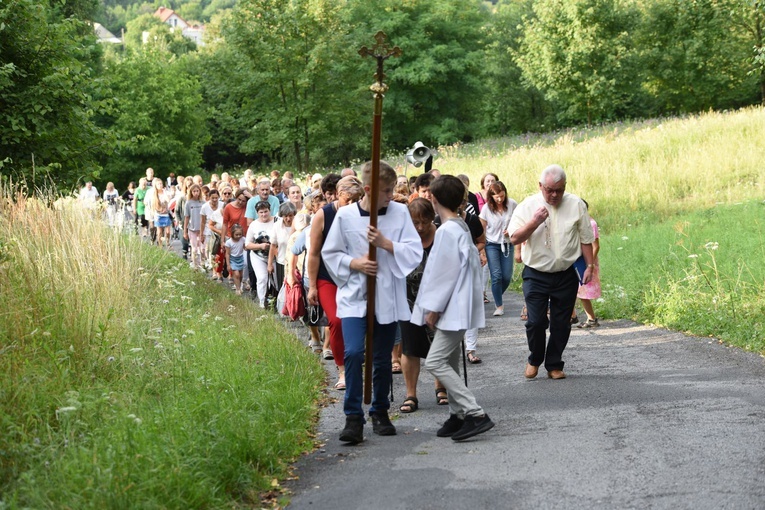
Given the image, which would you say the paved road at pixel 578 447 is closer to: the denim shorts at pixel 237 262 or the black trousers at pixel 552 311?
the black trousers at pixel 552 311

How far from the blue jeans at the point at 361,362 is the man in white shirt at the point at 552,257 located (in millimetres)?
2274

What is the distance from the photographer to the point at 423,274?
7.86 m

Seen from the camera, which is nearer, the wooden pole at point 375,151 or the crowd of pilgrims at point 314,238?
the wooden pole at point 375,151

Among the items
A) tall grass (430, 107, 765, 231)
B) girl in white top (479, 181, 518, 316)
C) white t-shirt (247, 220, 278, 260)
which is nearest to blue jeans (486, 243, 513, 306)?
girl in white top (479, 181, 518, 316)

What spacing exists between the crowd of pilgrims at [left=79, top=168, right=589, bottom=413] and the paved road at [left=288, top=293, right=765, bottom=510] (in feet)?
2.07

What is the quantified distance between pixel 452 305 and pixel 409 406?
1448mm

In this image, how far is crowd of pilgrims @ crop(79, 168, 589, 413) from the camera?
28.0 feet

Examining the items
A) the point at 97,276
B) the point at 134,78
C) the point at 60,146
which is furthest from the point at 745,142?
the point at 134,78

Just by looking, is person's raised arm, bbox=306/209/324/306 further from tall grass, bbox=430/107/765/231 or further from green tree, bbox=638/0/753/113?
green tree, bbox=638/0/753/113

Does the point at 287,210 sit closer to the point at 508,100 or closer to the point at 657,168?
the point at 657,168

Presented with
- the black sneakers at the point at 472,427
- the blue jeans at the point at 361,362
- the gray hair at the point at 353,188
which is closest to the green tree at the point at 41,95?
the gray hair at the point at 353,188

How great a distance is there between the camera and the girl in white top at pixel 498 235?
45.9 ft

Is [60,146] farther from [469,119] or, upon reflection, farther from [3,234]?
[469,119]

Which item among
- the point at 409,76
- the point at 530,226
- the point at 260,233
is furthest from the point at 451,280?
the point at 409,76
